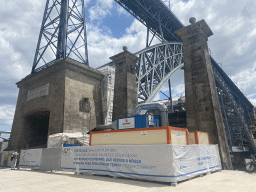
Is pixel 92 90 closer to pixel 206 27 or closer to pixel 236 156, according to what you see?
pixel 206 27

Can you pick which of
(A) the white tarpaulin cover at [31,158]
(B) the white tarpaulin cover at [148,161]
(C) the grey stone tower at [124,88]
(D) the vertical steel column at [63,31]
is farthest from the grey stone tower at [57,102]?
(B) the white tarpaulin cover at [148,161]

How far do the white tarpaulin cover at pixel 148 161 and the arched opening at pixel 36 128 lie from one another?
11232 mm

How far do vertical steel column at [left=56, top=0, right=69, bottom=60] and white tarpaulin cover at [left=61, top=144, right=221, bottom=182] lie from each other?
41.6ft

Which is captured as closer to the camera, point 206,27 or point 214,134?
point 214,134

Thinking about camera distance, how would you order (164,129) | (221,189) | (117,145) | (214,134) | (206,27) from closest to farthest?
(221,189) < (164,129) < (117,145) < (214,134) < (206,27)

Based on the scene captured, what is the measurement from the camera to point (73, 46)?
19984 mm

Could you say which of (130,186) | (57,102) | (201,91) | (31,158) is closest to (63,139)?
(31,158)

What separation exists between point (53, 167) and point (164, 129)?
7612mm

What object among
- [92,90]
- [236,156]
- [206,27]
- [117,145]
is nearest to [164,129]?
[117,145]

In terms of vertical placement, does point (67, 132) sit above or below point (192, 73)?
below

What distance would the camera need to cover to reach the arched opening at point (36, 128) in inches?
768

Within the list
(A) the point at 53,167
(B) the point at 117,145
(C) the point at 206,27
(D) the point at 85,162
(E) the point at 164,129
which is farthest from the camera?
(C) the point at 206,27

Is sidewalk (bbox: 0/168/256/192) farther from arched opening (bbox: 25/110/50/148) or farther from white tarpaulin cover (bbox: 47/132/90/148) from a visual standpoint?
arched opening (bbox: 25/110/50/148)

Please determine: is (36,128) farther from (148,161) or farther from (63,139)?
(148,161)
